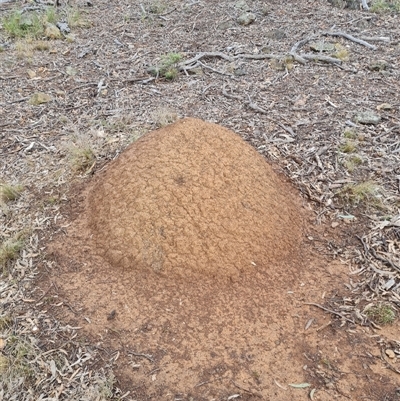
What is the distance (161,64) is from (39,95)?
4.63 feet

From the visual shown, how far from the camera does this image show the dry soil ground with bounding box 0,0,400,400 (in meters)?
2.13

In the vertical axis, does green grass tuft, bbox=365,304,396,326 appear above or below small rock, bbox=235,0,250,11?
below

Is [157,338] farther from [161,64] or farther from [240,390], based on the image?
[161,64]

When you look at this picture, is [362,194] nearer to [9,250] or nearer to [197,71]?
[9,250]

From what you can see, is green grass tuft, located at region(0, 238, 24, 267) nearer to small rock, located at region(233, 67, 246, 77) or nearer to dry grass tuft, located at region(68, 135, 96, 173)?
dry grass tuft, located at region(68, 135, 96, 173)

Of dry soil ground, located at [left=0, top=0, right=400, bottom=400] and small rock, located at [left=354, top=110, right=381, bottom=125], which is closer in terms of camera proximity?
dry soil ground, located at [left=0, top=0, right=400, bottom=400]

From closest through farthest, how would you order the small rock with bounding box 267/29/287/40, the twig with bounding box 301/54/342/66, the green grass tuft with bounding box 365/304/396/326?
the green grass tuft with bounding box 365/304/396/326 → the twig with bounding box 301/54/342/66 → the small rock with bounding box 267/29/287/40

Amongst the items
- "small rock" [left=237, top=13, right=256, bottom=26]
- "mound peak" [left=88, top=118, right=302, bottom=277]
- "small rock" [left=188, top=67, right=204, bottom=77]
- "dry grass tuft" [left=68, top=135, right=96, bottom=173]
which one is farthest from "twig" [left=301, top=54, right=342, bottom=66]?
"dry grass tuft" [left=68, top=135, right=96, bottom=173]

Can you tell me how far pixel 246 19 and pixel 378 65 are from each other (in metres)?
2.11

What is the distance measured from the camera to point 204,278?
8.29 ft

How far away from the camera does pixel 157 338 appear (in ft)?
7.41

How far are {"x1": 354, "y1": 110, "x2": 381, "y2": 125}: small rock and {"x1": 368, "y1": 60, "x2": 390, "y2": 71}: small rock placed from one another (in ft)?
3.44

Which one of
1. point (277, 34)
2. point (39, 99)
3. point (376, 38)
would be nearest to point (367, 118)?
A: point (376, 38)

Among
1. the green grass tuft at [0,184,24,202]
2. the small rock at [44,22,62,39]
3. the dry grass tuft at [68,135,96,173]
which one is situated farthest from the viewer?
the small rock at [44,22,62,39]
